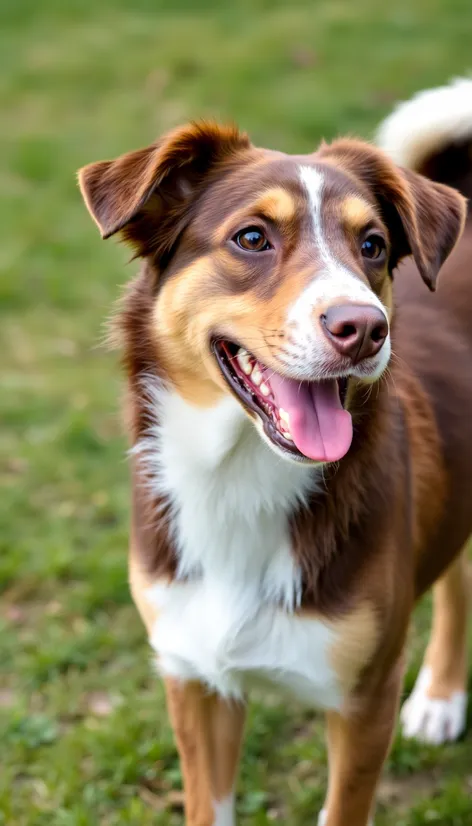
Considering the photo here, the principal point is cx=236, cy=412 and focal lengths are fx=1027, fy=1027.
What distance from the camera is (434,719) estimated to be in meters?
3.65

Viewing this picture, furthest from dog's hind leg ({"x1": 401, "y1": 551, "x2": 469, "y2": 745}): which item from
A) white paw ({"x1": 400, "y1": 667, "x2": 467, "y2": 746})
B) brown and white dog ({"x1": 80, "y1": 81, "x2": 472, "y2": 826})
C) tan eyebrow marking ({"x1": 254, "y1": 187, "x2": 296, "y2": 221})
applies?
tan eyebrow marking ({"x1": 254, "y1": 187, "x2": 296, "y2": 221})

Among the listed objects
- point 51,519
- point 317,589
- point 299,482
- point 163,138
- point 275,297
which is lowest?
point 51,519

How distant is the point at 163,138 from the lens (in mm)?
2684

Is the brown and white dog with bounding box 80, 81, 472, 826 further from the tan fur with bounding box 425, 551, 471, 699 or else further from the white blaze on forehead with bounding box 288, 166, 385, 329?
the tan fur with bounding box 425, 551, 471, 699

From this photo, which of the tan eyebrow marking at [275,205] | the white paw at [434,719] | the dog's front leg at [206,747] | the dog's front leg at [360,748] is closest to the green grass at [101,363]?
the white paw at [434,719]

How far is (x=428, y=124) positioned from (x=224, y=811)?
2.31m

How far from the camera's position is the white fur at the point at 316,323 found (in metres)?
2.26

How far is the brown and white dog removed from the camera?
2479mm

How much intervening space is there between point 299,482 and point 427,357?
0.75 meters

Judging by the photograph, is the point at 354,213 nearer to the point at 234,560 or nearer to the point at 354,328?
the point at 354,328

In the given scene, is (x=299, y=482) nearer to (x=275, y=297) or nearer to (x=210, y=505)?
(x=210, y=505)

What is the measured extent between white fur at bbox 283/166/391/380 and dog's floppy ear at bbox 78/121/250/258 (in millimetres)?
488

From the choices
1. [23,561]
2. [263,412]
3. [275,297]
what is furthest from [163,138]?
Result: [23,561]

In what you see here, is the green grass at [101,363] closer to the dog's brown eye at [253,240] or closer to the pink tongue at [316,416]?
the dog's brown eye at [253,240]
